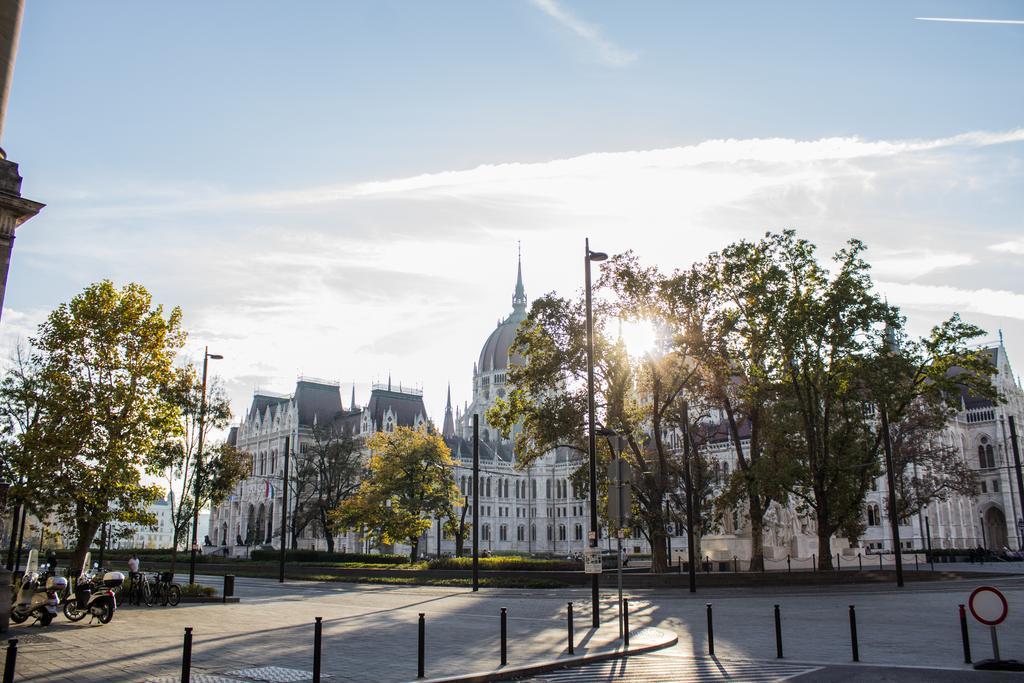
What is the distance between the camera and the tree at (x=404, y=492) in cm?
5647

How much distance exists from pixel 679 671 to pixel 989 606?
15.2 feet

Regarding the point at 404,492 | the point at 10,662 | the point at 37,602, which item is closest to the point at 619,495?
the point at 10,662

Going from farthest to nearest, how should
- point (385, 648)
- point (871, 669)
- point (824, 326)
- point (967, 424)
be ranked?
point (967, 424)
point (824, 326)
point (385, 648)
point (871, 669)

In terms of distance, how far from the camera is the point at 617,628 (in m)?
18.3

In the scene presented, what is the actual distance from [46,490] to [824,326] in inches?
1271

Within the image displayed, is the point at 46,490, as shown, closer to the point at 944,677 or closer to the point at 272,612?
the point at 272,612

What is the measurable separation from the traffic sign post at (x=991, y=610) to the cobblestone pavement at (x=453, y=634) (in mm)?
566

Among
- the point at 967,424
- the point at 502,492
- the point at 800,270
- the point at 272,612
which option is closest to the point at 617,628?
Answer: the point at 272,612

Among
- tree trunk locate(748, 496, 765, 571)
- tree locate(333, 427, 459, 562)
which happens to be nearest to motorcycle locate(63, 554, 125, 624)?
tree trunk locate(748, 496, 765, 571)

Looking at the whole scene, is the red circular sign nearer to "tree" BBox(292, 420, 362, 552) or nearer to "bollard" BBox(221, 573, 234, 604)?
"bollard" BBox(221, 573, 234, 604)

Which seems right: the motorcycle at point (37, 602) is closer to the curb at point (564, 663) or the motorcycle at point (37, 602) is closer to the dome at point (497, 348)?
the curb at point (564, 663)

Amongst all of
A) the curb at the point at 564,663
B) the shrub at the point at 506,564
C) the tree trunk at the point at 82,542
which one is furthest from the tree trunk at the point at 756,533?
the tree trunk at the point at 82,542

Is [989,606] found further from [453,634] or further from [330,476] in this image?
[330,476]

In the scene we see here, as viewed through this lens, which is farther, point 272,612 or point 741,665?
point 272,612
